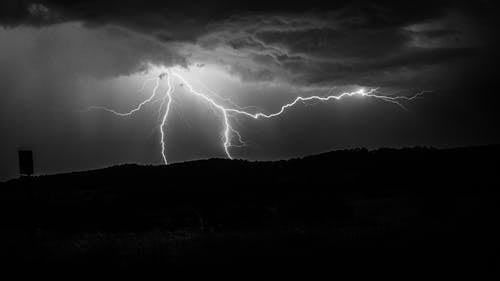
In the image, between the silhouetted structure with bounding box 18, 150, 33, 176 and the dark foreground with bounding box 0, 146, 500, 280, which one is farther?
the silhouetted structure with bounding box 18, 150, 33, 176

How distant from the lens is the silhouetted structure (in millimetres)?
10898

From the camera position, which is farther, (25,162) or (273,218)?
(273,218)

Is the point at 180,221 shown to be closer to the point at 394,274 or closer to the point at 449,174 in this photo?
the point at 394,274

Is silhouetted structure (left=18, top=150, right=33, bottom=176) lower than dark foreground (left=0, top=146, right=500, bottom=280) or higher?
higher

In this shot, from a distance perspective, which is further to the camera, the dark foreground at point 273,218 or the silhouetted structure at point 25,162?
the silhouetted structure at point 25,162

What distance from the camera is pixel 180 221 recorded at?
1909 centimetres

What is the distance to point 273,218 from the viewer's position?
60.9 ft

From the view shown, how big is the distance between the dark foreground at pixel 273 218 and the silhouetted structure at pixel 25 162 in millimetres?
1565

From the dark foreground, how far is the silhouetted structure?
1565mm

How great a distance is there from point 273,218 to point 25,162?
10195 mm

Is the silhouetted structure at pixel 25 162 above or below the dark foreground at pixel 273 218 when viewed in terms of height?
above

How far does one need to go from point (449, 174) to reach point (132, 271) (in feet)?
79.8

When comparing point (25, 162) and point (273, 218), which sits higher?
point (25, 162)

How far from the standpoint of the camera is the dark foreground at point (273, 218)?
773cm
